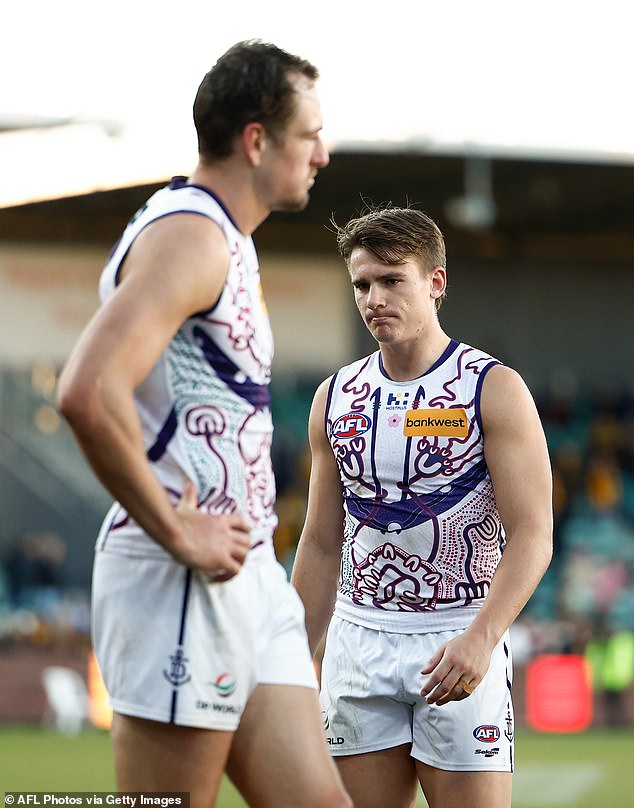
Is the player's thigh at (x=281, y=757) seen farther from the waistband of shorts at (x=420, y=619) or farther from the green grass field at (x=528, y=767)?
the green grass field at (x=528, y=767)

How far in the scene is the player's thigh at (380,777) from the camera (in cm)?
379

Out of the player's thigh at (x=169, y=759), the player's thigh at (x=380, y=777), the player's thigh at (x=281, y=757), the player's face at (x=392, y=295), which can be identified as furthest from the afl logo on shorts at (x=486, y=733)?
the player's thigh at (x=169, y=759)

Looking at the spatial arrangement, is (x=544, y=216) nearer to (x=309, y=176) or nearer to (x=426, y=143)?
(x=426, y=143)

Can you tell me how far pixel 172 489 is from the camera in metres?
2.68

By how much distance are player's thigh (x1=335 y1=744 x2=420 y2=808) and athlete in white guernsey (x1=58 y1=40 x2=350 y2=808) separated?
41.3 inches

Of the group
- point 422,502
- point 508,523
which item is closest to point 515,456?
point 508,523

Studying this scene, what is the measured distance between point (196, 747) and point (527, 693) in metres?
12.3

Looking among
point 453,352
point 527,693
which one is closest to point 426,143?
point 527,693

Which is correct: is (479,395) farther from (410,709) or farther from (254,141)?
(254,141)

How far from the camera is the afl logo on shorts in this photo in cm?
371

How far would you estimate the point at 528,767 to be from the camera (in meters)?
11.6

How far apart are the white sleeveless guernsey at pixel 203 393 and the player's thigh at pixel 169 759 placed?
35 centimetres

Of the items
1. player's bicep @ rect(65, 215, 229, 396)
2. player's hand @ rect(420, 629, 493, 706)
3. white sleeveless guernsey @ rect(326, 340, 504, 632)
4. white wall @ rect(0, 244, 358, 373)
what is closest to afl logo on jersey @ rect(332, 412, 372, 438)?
white sleeveless guernsey @ rect(326, 340, 504, 632)

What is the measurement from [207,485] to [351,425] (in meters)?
1.30
